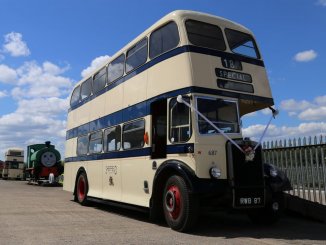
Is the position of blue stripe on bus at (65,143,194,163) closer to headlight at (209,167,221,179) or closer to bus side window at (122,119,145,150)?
bus side window at (122,119,145,150)

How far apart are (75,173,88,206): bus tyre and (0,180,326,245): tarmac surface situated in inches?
100

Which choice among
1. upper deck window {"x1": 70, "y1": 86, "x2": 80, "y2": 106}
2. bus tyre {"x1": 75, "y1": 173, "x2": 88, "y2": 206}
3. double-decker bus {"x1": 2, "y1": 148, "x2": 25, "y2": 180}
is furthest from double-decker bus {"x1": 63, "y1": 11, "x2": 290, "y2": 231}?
double-decker bus {"x1": 2, "y1": 148, "x2": 25, "y2": 180}

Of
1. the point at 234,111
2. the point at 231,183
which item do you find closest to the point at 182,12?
the point at 234,111

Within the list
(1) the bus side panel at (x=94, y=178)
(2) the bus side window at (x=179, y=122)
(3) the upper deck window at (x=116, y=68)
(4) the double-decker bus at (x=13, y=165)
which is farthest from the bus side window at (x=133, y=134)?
(4) the double-decker bus at (x=13, y=165)

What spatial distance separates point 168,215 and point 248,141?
88.9 inches

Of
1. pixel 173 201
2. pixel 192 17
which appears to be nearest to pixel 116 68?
pixel 192 17

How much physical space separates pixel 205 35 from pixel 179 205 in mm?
3703

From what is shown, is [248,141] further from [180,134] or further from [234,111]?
[180,134]

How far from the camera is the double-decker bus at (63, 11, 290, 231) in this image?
8703mm

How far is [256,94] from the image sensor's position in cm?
986

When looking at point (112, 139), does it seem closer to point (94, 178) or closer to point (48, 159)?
point (94, 178)

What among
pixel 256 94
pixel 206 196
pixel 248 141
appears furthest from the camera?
pixel 256 94

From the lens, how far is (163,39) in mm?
10109

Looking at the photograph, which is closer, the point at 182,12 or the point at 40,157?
the point at 182,12
